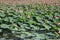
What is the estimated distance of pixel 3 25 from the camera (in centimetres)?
319

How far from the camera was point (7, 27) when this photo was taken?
10.3 ft

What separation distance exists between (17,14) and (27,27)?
1.52 feet

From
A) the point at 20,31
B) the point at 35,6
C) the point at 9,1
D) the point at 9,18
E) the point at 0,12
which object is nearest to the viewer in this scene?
the point at 20,31

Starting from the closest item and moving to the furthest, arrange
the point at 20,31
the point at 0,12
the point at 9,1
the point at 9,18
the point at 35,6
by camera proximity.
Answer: the point at 20,31 < the point at 9,18 < the point at 0,12 < the point at 35,6 < the point at 9,1

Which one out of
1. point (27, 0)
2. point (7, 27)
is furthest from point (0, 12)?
point (27, 0)

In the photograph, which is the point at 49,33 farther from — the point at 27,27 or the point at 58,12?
the point at 58,12

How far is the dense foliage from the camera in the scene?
3.04 meters

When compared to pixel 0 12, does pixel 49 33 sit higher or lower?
lower

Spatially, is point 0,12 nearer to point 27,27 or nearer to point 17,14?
point 17,14

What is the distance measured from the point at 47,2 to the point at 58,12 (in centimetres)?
78

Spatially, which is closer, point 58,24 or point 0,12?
point 58,24

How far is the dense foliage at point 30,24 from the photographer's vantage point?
3.04 metres

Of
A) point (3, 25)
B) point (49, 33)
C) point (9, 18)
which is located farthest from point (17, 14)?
point (49, 33)

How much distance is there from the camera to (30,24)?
127 inches
